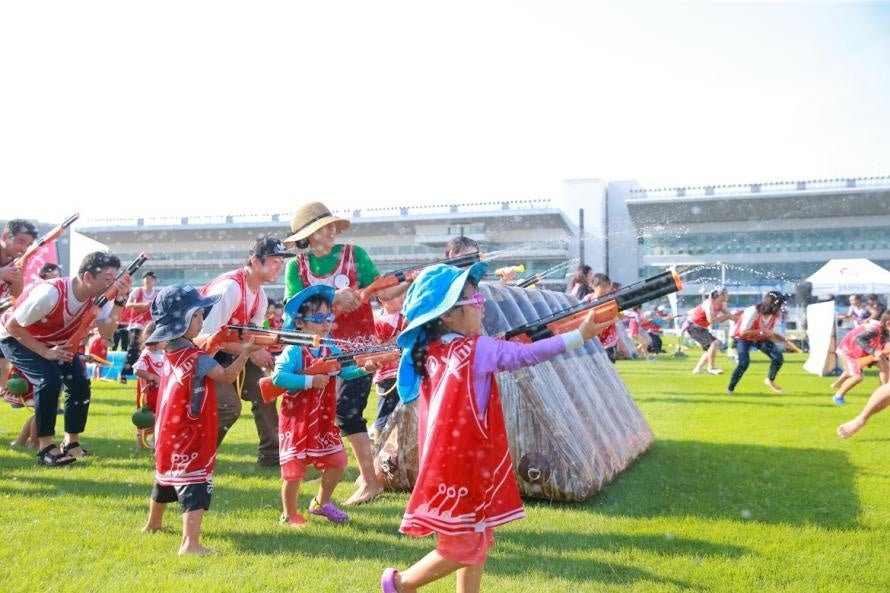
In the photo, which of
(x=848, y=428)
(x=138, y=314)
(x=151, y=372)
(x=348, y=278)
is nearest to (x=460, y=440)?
(x=348, y=278)

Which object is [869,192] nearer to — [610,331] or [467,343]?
[610,331]

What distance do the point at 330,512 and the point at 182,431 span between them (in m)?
1.13

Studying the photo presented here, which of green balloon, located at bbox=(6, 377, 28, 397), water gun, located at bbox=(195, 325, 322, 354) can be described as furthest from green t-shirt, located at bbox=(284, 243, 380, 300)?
green balloon, located at bbox=(6, 377, 28, 397)

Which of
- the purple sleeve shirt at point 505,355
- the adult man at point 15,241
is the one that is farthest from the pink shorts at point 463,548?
the adult man at point 15,241

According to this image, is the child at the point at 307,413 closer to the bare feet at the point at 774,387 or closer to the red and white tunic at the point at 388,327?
the red and white tunic at the point at 388,327

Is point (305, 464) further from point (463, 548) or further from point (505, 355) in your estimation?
point (505, 355)

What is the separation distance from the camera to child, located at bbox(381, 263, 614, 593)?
3.28 m

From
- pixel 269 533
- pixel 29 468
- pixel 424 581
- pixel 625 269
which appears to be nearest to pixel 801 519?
pixel 424 581

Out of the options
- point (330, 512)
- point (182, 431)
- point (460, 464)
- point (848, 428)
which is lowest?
point (330, 512)

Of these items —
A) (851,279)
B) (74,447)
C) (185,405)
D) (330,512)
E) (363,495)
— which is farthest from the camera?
(851,279)

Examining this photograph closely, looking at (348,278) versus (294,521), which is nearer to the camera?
(294,521)

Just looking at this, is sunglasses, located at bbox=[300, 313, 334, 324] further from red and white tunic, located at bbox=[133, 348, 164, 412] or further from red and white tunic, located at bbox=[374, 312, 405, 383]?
red and white tunic, located at bbox=[133, 348, 164, 412]

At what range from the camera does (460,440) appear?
131 inches

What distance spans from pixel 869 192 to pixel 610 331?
47.3 m
